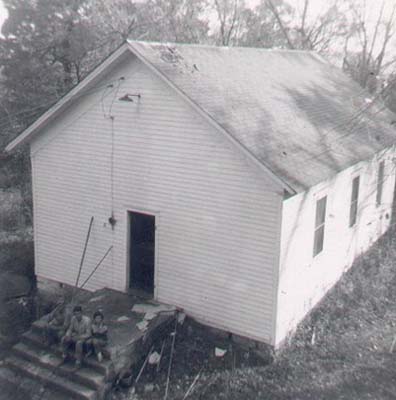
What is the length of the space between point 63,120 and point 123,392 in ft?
21.8

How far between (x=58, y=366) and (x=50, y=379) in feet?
0.90

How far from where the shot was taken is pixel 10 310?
1309cm

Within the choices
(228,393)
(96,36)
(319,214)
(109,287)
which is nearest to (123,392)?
(228,393)

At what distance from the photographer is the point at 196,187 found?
1097 centimetres

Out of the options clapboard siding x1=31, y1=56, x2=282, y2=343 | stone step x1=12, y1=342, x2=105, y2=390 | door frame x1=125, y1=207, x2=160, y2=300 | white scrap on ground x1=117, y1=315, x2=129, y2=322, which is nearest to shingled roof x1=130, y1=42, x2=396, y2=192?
clapboard siding x1=31, y1=56, x2=282, y2=343

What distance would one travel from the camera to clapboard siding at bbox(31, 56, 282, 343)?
10.5 metres

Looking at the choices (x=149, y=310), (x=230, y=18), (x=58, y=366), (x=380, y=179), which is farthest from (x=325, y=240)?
(x=230, y=18)

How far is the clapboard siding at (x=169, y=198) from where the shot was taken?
34.3 feet

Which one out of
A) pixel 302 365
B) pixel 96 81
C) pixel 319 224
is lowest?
pixel 302 365

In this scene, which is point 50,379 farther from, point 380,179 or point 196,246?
point 380,179

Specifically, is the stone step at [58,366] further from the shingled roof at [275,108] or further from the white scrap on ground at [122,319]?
the shingled roof at [275,108]

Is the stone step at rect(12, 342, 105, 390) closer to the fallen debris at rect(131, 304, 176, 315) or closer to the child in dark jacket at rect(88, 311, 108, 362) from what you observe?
the child in dark jacket at rect(88, 311, 108, 362)

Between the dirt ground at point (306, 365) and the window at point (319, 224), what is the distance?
5.24 feet

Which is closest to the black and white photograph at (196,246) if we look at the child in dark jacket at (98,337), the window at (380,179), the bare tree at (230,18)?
the child in dark jacket at (98,337)
